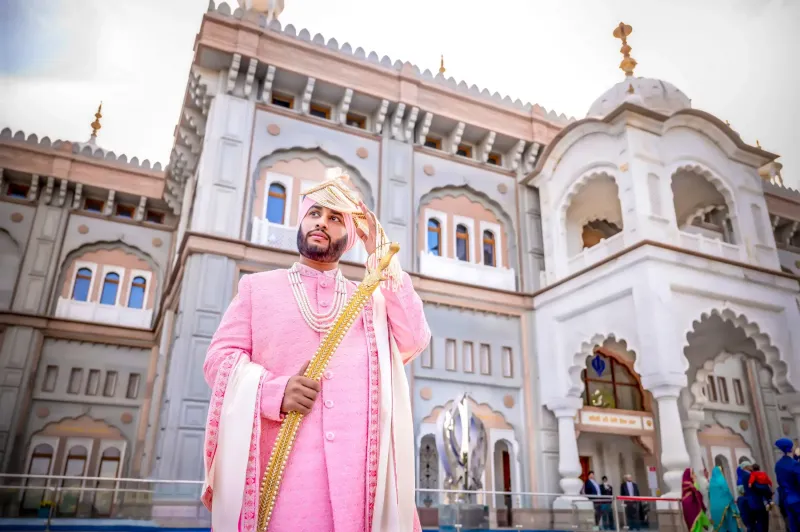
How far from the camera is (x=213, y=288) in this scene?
30.8 feet

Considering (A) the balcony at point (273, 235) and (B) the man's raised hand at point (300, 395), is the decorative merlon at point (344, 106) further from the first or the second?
(B) the man's raised hand at point (300, 395)

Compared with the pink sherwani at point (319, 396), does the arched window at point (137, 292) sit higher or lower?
higher

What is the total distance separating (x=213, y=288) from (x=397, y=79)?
573 centimetres

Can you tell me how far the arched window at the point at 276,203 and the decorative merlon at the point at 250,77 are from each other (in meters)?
1.77

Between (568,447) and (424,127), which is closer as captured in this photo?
(568,447)

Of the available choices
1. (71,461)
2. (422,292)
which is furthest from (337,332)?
(71,461)

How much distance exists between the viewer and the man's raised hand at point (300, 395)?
1.74 m

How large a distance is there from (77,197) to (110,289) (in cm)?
220

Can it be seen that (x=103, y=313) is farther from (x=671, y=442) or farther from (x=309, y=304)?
(x=309, y=304)

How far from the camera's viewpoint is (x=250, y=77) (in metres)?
10.7

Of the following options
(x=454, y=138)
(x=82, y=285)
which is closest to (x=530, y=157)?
(x=454, y=138)

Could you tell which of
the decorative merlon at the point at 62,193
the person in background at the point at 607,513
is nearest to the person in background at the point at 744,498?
the person in background at the point at 607,513

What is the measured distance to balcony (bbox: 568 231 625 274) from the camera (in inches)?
405

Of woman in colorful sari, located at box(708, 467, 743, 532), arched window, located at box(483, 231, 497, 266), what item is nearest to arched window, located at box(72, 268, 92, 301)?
arched window, located at box(483, 231, 497, 266)
